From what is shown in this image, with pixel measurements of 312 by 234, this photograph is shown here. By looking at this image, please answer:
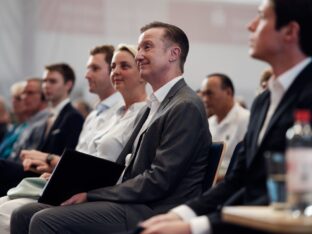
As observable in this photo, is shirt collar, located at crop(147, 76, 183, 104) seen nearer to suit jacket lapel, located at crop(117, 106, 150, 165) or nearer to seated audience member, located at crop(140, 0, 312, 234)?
suit jacket lapel, located at crop(117, 106, 150, 165)

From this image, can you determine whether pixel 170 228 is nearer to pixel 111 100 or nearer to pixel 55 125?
pixel 111 100

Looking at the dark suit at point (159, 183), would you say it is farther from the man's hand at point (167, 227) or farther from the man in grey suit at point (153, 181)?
the man's hand at point (167, 227)

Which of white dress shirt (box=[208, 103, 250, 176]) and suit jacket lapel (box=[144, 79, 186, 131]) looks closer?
suit jacket lapel (box=[144, 79, 186, 131])

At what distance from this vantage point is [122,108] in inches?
142

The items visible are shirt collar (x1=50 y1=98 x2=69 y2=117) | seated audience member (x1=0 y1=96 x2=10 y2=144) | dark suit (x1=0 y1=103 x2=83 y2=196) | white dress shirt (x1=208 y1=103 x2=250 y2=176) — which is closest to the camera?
dark suit (x1=0 y1=103 x2=83 y2=196)

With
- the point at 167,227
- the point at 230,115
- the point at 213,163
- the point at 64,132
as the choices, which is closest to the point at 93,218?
the point at 213,163

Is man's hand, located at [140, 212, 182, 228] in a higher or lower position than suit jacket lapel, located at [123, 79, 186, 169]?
lower

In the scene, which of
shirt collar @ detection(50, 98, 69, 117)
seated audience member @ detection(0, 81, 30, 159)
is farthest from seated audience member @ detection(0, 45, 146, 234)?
seated audience member @ detection(0, 81, 30, 159)

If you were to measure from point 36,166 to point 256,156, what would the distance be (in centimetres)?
206

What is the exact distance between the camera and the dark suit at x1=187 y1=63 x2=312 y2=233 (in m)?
1.92

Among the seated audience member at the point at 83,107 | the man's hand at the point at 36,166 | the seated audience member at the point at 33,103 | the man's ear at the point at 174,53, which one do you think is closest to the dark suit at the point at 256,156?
the man's ear at the point at 174,53

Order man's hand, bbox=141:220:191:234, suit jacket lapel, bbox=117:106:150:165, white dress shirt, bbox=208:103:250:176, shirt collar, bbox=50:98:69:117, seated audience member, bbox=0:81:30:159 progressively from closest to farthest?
man's hand, bbox=141:220:191:234 < suit jacket lapel, bbox=117:106:150:165 < shirt collar, bbox=50:98:69:117 < white dress shirt, bbox=208:103:250:176 < seated audience member, bbox=0:81:30:159

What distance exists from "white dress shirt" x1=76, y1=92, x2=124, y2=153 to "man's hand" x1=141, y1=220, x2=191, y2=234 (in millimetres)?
1791

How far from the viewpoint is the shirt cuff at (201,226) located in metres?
1.88
